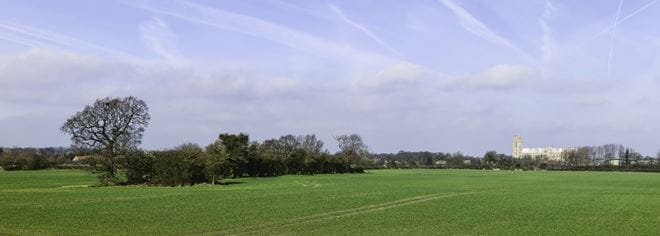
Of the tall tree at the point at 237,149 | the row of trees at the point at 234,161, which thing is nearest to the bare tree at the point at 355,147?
the row of trees at the point at 234,161

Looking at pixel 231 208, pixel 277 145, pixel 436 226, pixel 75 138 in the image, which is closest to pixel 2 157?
pixel 277 145

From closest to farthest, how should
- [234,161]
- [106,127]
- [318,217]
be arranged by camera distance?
1. [318,217]
2. [106,127]
3. [234,161]

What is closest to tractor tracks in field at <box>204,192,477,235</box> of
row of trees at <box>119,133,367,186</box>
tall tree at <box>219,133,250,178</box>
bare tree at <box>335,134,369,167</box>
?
row of trees at <box>119,133,367,186</box>

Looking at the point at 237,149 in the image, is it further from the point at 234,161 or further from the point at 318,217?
the point at 318,217

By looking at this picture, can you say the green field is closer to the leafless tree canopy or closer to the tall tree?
the leafless tree canopy

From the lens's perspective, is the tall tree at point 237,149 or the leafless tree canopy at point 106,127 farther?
the tall tree at point 237,149

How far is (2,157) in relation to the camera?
132 metres

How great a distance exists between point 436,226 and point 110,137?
48.7 metres

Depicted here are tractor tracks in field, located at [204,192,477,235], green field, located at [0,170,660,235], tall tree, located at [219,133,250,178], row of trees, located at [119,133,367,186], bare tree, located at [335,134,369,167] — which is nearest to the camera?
tractor tracks in field, located at [204,192,477,235]

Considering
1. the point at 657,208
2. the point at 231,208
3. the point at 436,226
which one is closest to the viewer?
the point at 436,226

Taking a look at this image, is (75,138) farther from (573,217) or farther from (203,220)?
(573,217)

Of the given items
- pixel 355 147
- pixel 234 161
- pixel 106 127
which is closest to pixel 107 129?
pixel 106 127

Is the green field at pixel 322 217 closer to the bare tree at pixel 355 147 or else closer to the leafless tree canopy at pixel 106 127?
the leafless tree canopy at pixel 106 127

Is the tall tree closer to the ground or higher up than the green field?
higher up
